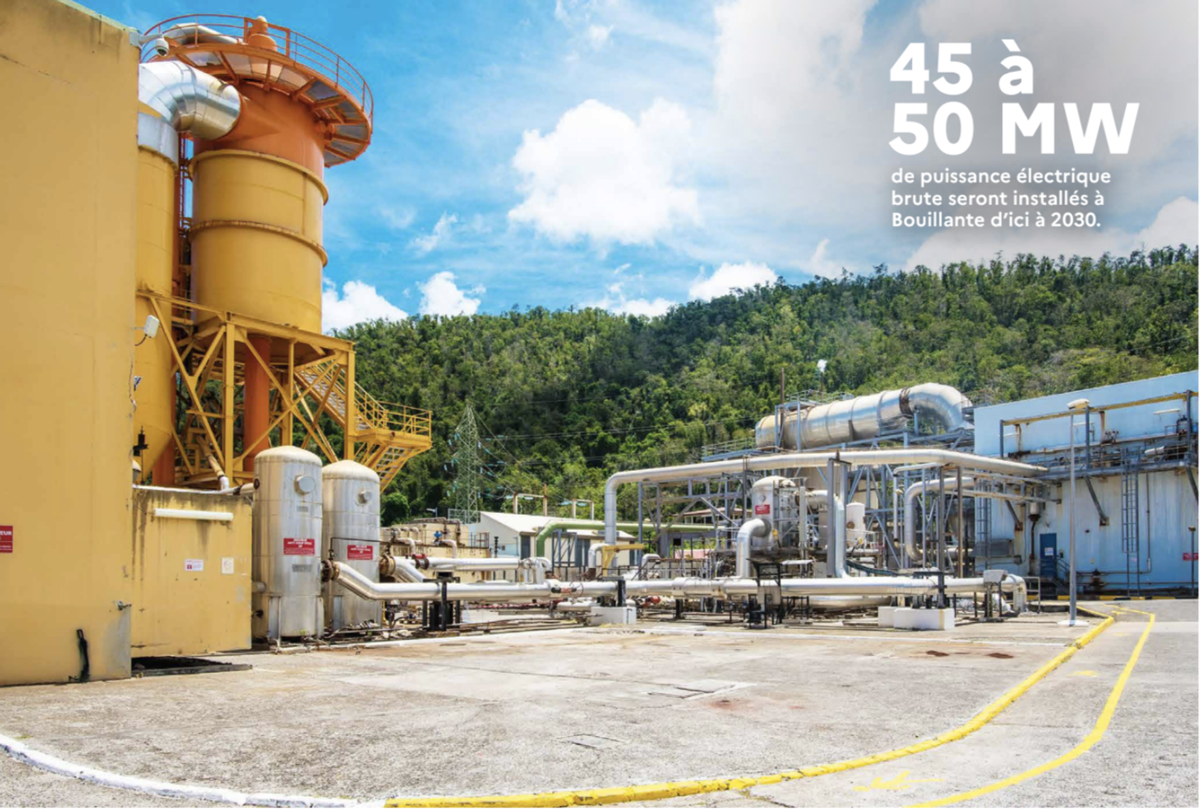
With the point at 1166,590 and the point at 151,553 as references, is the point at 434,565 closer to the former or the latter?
the point at 151,553

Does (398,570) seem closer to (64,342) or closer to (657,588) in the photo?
(657,588)

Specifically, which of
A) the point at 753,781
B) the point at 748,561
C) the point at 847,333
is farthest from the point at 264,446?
the point at 847,333

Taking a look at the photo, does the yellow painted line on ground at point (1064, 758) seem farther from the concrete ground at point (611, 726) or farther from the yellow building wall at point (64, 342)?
the yellow building wall at point (64, 342)

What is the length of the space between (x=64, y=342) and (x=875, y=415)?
35699 millimetres

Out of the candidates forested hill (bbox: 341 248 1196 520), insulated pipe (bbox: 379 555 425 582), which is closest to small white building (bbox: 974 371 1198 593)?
insulated pipe (bbox: 379 555 425 582)

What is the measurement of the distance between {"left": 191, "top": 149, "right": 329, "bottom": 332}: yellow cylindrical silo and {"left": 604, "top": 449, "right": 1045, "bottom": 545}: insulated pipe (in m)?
16.9

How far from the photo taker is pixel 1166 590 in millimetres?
36344

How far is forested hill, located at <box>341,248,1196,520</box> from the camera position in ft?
308

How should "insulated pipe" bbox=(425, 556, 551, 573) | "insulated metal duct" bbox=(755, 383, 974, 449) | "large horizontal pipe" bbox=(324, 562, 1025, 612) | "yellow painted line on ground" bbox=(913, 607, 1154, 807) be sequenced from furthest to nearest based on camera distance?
"insulated metal duct" bbox=(755, 383, 974, 449)
"insulated pipe" bbox=(425, 556, 551, 573)
"large horizontal pipe" bbox=(324, 562, 1025, 612)
"yellow painted line on ground" bbox=(913, 607, 1154, 807)

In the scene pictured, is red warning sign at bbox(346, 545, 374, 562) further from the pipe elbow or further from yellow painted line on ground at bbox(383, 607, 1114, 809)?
the pipe elbow

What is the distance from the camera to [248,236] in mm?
24094

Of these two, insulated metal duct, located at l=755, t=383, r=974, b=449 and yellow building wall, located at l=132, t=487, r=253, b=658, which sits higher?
insulated metal duct, located at l=755, t=383, r=974, b=449

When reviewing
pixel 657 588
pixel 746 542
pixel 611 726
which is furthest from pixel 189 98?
pixel 746 542

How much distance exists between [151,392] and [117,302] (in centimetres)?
902
